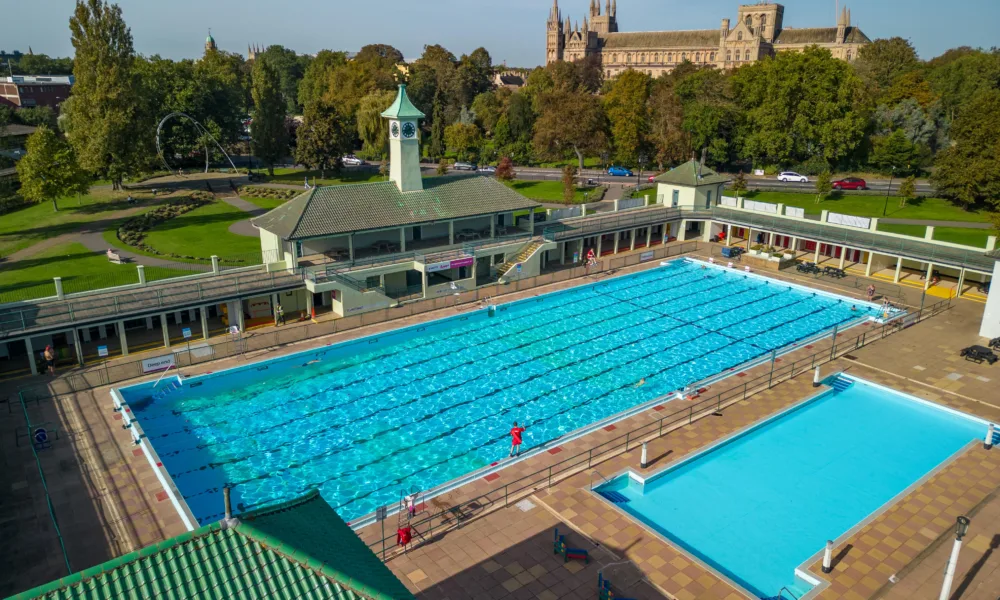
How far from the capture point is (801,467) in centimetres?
2205

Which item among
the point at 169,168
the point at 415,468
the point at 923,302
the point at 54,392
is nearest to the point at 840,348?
the point at 923,302

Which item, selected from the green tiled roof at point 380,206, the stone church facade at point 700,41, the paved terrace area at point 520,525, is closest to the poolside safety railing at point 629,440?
the paved terrace area at point 520,525

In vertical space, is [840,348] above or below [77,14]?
below

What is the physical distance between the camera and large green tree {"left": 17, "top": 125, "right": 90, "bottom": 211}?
51.5 meters

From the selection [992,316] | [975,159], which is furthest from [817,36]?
[992,316]

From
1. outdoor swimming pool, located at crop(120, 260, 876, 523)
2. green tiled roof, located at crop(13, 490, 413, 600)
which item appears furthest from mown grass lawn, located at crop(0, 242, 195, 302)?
green tiled roof, located at crop(13, 490, 413, 600)

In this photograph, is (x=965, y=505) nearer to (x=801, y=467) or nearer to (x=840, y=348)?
(x=801, y=467)

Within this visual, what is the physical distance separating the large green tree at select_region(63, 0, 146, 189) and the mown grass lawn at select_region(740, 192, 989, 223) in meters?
58.3

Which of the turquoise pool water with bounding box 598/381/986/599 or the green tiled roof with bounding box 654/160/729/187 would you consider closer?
the turquoise pool water with bounding box 598/381/986/599

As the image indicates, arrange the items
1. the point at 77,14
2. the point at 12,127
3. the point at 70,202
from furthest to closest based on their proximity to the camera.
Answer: the point at 12,127
the point at 70,202
the point at 77,14

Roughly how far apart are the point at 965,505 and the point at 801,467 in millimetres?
4556

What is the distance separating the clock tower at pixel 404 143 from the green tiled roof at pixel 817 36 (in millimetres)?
143211

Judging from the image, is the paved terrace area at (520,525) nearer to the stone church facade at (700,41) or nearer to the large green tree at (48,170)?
the large green tree at (48,170)

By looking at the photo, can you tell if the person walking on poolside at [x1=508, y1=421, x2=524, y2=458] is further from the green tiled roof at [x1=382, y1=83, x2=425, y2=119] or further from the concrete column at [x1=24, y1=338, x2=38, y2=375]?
the green tiled roof at [x1=382, y1=83, x2=425, y2=119]
